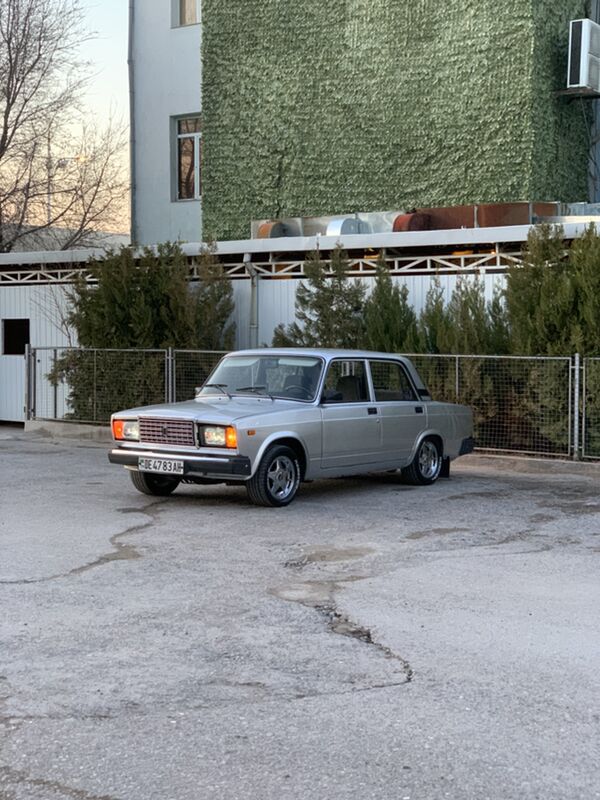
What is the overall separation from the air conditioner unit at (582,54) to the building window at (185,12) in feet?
31.3

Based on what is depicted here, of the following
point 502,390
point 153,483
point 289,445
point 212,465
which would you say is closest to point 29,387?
point 502,390

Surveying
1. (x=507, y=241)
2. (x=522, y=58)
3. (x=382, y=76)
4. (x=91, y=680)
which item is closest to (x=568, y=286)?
(x=507, y=241)

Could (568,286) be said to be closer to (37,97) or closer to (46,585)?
(46,585)

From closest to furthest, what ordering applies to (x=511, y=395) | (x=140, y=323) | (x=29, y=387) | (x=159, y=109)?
(x=511, y=395), (x=140, y=323), (x=29, y=387), (x=159, y=109)

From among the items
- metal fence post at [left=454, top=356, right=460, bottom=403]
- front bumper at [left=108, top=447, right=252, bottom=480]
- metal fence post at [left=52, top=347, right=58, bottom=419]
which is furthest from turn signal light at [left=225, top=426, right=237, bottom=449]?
metal fence post at [left=52, top=347, right=58, bottom=419]

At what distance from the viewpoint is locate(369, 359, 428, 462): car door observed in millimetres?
13578

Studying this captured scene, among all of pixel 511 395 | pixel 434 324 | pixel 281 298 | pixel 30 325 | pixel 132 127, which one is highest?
pixel 132 127

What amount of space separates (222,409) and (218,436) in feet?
1.74

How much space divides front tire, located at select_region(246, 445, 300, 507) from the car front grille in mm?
733

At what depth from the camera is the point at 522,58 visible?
21.6m

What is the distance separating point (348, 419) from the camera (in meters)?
13.0

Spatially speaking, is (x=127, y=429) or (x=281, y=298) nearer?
(x=127, y=429)

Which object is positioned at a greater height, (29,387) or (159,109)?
(159,109)

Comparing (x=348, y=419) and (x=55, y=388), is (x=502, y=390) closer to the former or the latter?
(x=348, y=419)
